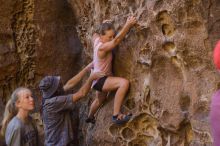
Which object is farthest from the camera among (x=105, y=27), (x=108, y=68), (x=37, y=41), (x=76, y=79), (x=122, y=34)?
(x=37, y=41)

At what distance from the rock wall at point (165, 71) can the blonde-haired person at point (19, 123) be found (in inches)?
24.3

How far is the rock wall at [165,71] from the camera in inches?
121

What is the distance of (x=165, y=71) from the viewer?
11.0ft

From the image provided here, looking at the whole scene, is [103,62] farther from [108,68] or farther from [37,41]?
[37,41]

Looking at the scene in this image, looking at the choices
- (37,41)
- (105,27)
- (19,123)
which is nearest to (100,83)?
(105,27)

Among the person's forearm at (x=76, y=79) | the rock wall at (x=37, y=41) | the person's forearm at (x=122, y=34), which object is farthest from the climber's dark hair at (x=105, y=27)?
the rock wall at (x=37, y=41)

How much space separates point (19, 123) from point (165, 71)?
1132 mm

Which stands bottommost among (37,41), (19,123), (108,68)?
(19,123)

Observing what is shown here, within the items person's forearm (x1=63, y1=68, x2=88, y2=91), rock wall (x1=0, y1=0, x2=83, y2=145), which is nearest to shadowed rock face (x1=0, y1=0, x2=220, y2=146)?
rock wall (x1=0, y1=0, x2=83, y2=145)

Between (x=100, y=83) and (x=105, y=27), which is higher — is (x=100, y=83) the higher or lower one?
the lower one

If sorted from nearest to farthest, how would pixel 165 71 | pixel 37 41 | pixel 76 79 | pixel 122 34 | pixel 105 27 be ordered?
1. pixel 165 71
2. pixel 122 34
3. pixel 105 27
4. pixel 76 79
5. pixel 37 41

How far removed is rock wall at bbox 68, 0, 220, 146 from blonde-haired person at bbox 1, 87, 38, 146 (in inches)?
24.3

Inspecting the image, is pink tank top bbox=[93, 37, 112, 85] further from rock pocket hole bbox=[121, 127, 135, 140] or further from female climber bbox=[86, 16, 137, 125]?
rock pocket hole bbox=[121, 127, 135, 140]

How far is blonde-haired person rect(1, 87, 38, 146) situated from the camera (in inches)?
133
